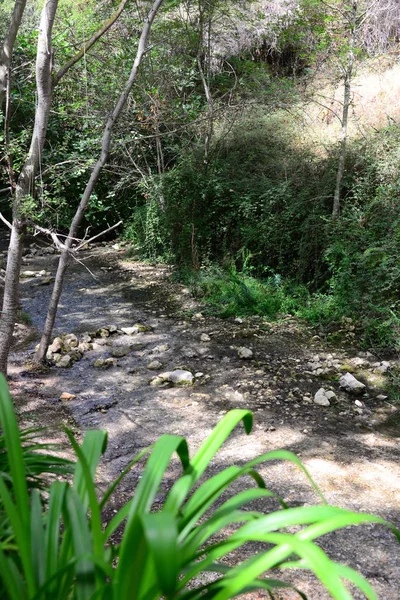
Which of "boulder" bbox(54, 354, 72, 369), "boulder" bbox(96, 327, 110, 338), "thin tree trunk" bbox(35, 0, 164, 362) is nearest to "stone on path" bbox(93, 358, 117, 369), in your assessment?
"boulder" bbox(54, 354, 72, 369)

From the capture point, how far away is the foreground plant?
74cm

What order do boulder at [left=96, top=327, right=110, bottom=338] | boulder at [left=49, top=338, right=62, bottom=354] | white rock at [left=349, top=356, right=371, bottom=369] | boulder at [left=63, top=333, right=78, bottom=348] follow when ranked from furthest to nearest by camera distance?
1. boulder at [left=96, top=327, right=110, bottom=338]
2. boulder at [left=63, top=333, right=78, bottom=348]
3. boulder at [left=49, top=338, right=62, bottom=354]
4. white rock at [left=349, top=356, right=371, bottom=369]

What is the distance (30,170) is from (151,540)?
12.3 feet

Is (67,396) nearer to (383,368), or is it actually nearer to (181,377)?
(181,377)

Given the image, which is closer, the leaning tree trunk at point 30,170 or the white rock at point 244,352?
the leaning tree trunk at point 30,170

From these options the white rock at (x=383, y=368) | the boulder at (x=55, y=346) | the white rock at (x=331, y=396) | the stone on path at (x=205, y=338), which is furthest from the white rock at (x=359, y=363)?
the boulder at (x=55, y=346)

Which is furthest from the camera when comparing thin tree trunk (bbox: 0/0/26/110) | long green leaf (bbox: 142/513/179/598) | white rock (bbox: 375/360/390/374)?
white rock (bbox: 375/360/390/374)

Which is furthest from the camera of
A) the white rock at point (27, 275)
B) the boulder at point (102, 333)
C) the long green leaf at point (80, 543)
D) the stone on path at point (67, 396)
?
the white rock at point (27, 275)

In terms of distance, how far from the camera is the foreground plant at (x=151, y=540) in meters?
0.74

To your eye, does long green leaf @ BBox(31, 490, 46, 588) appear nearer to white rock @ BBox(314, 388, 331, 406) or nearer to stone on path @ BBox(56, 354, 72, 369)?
white rock @ BBox(314, 388, 331, 406)

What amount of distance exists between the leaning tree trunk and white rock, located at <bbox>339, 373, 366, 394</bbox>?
302 cm

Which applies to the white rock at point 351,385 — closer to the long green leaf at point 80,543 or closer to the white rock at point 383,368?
the white rock at point 383,368

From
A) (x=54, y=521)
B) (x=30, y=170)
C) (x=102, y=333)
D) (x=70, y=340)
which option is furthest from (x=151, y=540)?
(x=102, y=333)

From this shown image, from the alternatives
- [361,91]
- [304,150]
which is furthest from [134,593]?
[361,91]
